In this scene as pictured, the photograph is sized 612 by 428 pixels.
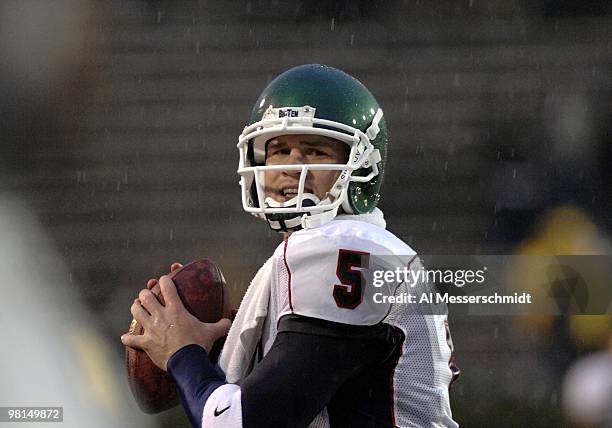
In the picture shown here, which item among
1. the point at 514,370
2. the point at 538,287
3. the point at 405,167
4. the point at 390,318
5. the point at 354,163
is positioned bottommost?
the point at 514,370

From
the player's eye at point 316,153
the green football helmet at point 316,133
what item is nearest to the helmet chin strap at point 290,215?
the green football helmet at point 316,133

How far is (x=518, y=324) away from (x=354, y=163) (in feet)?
9.94

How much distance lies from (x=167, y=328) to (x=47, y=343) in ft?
11.2

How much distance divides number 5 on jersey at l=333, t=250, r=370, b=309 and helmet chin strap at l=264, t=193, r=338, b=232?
0.19 m

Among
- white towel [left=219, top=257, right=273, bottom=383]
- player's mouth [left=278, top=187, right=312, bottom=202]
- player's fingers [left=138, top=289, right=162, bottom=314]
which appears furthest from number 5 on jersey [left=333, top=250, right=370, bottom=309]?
player's fingers [left=138, top=289, right=162, bottom=314]

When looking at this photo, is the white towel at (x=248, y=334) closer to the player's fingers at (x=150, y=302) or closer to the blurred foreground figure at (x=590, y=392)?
the player's fingers at (x=150, y=302)

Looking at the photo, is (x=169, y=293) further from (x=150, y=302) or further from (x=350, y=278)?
(x=350, y=278)

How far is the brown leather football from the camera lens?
163cm

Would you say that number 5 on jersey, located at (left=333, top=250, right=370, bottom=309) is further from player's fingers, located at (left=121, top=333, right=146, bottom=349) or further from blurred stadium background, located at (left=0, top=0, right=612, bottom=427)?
blurred stadium background, located at (left=0, top=0, right=612, bottom=427)

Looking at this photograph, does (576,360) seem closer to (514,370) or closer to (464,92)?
(514,370)

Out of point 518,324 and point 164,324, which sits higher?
point 164,324

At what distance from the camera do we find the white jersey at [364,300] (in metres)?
1.40

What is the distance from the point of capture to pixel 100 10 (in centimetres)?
545

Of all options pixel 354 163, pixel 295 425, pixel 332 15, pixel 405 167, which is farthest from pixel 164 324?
pixel 332 15
